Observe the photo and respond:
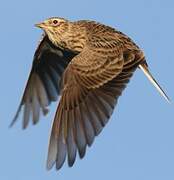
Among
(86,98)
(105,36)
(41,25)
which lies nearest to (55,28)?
(41,25)

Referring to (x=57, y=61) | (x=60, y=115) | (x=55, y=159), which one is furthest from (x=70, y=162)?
(x=57, y=61)

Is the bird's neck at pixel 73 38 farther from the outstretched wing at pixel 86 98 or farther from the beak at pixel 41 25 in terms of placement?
the outstretched wing at pixel 86 98

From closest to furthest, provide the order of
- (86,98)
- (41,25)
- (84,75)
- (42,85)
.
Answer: (86,98) < (84,75) < (41,25) < (42,85)

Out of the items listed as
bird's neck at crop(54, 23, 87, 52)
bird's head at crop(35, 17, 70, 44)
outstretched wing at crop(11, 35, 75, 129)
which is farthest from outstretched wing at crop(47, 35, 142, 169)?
outstretched wing at crop(11, 35, 75, 129)

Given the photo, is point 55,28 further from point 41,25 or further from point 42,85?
point 42,85

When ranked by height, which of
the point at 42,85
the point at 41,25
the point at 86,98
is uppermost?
the point at 41,25

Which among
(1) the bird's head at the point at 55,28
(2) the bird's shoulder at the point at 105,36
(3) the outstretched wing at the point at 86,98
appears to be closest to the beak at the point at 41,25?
(1) the bird's head at the point at 55,28

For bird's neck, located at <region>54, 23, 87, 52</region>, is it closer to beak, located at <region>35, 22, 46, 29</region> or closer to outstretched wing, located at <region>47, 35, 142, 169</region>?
beak, located at <region>35, 22, 46, 29</region>
